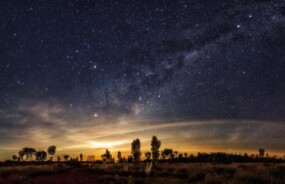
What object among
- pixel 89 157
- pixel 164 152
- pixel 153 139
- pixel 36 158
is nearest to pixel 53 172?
pixel 153 139

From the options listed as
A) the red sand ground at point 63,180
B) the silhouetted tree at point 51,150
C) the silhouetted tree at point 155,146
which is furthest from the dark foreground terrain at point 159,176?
the silhouetted tree at point 51,150

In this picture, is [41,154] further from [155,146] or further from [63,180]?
[63,180]

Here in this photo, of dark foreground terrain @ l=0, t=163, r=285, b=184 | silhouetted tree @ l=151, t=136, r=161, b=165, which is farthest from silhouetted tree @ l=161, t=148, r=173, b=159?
dark foreground terrain @ l=0, t=163, r=285, b=184

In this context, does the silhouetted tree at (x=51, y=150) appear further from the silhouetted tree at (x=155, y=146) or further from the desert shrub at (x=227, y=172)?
the desert shrub at (x=227, y=172)

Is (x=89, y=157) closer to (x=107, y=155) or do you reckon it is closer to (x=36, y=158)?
(x=107, y=155)

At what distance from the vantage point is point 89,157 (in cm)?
11400

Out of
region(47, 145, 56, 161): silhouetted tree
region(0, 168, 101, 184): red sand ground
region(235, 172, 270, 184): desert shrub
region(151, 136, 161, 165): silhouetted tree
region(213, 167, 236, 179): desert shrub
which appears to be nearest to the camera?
region(235, 172, 270, 184): desert shrub

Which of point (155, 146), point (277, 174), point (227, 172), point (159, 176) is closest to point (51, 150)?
point (155, 146)

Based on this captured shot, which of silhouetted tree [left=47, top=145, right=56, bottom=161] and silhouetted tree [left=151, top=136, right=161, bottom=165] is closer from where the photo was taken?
silhouetted tree [left=151, top=136, right=161, bottom=165]

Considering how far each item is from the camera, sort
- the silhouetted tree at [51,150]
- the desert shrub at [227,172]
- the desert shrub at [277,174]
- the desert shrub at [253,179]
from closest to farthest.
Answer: the desert shrub at [253,179] → the desert shrub at [277,174] → the desert shrub at [227,172] → the silhouetted tree at [51,150]

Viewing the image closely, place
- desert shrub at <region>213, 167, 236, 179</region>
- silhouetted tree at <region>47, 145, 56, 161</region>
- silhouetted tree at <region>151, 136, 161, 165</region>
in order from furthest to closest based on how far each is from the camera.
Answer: silhouetted tree at <region>47, 145, 56, 161</region> < silhouetted tree at <region>151, 136, 161, 165</region> < desert shrub at <region>213, 167, 236, 179</region>

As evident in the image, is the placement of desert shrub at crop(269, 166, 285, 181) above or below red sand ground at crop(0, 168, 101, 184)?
above

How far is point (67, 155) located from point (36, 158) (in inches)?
535

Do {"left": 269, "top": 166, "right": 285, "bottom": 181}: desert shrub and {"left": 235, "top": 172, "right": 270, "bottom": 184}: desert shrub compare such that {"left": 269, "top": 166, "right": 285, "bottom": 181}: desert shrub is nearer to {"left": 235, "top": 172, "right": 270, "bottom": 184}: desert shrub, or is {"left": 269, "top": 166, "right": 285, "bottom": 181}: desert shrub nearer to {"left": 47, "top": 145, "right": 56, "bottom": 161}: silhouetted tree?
{"left": 235, "top": 172, "right": 270, "bottom": 184}: desert shrub
